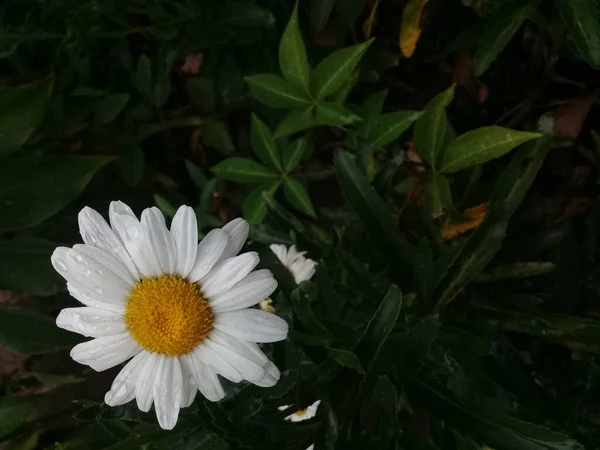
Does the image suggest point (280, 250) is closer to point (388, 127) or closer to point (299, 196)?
point (299, 196)

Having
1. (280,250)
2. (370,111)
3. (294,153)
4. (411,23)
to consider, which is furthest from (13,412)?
(411,23)

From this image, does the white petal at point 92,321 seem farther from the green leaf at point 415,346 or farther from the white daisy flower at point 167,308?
the green leaf at point 415,346

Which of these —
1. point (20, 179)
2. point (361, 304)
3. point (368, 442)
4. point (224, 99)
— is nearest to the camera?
point (368, 442)

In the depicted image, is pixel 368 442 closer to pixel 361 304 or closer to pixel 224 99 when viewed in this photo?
pixel 361 304

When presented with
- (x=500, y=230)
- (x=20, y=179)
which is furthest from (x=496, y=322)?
(x=20, y=179)

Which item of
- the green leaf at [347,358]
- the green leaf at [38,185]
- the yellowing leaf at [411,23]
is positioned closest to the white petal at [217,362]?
the green leaf at [347,358]

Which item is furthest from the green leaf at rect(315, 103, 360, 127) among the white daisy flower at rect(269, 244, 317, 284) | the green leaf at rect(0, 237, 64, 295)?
the green leaf at rect(0, 237, 64, 295)
